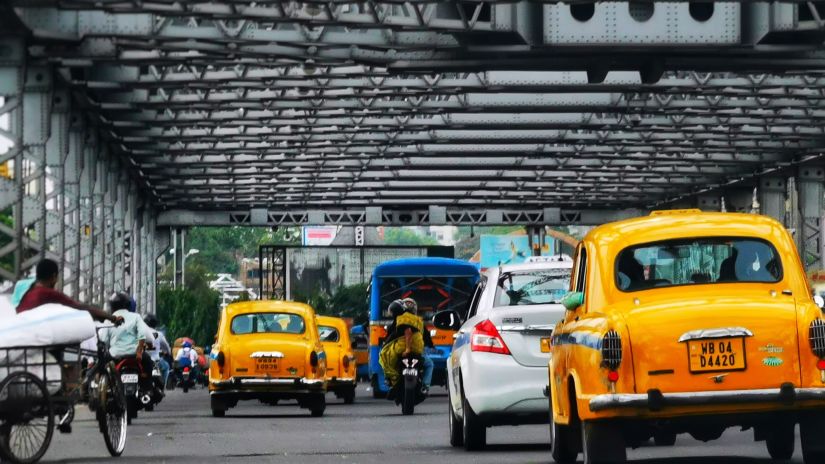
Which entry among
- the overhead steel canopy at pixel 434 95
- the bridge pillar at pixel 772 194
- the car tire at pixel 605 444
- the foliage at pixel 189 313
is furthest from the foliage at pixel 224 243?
the car tire at pixel 605 444

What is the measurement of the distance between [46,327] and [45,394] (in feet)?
2.54

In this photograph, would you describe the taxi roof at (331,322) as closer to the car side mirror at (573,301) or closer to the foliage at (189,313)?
the car side mirror at (573,301)

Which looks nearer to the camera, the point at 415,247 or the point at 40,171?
the point at 40,171

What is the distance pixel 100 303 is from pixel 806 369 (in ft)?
152

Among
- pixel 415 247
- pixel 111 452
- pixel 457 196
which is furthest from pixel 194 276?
pixel 111 452

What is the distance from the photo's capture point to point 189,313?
398 ft

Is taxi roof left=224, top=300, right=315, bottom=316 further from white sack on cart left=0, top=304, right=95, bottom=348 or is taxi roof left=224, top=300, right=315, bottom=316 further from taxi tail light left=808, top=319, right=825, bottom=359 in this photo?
taxi tail light left=808, top=319, right=825, bottom=359

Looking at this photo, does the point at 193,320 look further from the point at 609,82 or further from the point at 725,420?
the point at 725,420

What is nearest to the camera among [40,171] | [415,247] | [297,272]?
[40,171]

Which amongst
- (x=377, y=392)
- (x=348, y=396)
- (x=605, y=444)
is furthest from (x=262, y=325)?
(x=605, y=444)

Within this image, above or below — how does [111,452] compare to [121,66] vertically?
below

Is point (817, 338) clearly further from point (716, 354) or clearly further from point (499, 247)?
point (499, 247)

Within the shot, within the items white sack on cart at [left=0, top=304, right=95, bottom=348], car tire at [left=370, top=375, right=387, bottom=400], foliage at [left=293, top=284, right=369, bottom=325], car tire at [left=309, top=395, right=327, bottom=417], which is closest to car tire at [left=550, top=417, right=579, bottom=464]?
white sack on cart at [left=0, top=304, right=95, bottom=348]

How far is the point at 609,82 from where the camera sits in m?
40.3
